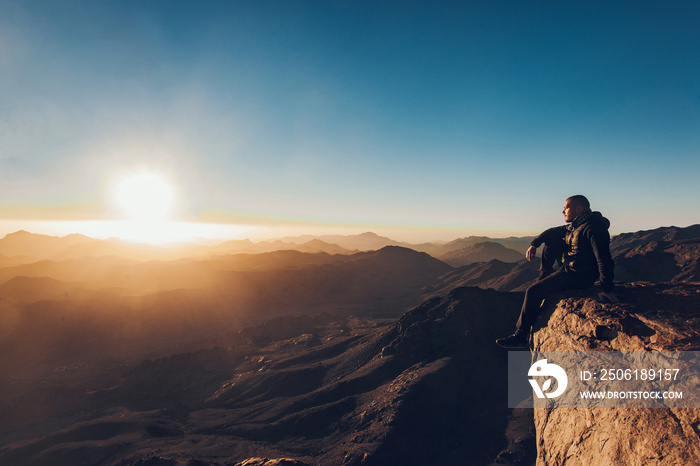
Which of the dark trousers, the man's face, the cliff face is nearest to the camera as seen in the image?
the cliff face

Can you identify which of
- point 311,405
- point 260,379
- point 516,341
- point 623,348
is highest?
point 623,348

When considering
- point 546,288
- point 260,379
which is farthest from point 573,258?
point 260,379

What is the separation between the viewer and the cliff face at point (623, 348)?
105 inches

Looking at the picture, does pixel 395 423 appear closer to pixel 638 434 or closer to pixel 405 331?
pixel 405 331

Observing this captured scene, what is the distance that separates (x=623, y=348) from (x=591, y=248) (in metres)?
1.40

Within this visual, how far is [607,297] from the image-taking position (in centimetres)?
400

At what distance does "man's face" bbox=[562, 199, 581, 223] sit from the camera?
460 centimetres

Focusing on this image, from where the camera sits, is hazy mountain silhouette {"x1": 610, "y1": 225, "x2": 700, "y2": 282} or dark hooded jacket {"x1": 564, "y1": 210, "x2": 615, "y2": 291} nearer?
dark hooded jacket {"x1": 564, "y1": 210, "x2": 615, "y2": 291}

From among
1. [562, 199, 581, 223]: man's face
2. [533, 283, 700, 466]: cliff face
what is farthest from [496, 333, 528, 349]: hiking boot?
[562, 199, 581, 223]: man's face

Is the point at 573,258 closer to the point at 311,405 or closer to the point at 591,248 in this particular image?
the point at 591,248

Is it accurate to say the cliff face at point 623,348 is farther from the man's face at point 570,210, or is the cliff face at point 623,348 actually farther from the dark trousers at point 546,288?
the man's face at point 570,210

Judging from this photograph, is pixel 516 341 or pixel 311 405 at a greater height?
pixel 516 341

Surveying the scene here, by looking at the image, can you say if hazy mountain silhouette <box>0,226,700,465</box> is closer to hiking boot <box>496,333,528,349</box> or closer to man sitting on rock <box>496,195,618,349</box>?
man sitting on rock <box>496,195,618,349</box>

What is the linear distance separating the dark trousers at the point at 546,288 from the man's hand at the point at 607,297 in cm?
33
